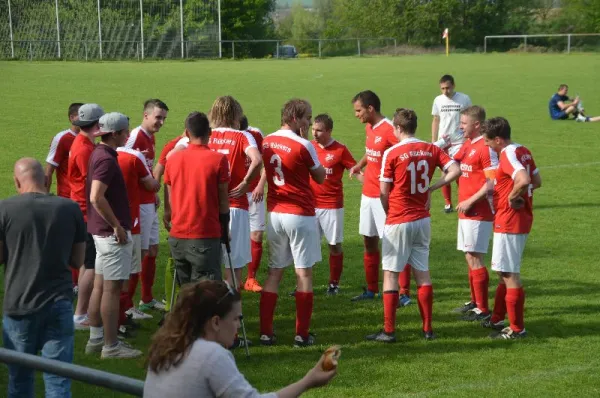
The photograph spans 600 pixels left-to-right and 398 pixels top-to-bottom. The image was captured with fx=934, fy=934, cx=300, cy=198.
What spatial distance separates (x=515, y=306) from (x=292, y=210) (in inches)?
93.6

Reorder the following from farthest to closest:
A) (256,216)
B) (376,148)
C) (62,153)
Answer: (256,216) → (62,153) → (376,148)

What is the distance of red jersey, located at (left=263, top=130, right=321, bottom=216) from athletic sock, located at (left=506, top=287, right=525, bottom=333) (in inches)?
82.7

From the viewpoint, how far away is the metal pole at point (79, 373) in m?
3.89

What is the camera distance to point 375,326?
9805 mm

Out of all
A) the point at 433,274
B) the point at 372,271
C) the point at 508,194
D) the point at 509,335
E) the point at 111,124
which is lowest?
the point at 433,274

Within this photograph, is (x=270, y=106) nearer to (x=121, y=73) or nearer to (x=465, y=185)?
(x=121, y=73)

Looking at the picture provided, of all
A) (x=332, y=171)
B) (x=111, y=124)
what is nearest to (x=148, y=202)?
(x=111, y=124)

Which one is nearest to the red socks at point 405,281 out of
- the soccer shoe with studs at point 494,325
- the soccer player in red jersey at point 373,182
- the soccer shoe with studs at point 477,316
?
the soccer player in red jersey at point 373,182

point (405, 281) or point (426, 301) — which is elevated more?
point (426, 301)

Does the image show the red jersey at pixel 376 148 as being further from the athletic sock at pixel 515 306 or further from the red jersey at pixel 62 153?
the red jersey at pixel 62 153

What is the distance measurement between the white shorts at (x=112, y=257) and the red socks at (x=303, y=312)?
1702 mm

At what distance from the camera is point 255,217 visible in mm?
Result: 11914

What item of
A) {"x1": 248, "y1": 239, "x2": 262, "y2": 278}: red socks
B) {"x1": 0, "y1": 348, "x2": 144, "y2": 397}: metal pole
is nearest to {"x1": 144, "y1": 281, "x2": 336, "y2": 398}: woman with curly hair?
{"x1": 0, "y1": 348, "x2": 144, "y2": 397}: metal pole

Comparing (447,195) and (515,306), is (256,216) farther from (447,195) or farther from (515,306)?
(447,195)
